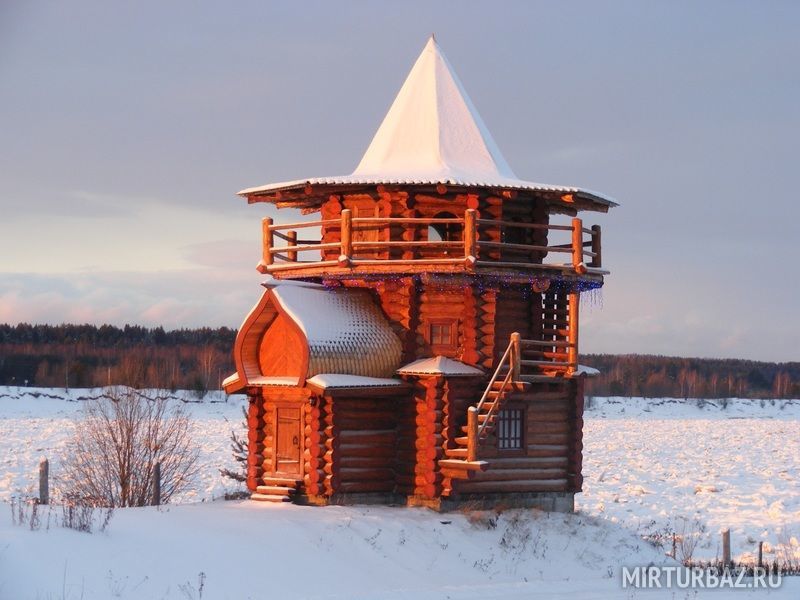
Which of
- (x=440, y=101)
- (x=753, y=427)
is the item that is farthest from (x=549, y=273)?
(x=753, y=427)

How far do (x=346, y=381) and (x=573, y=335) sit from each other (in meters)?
5.55

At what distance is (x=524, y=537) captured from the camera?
85.1 feet

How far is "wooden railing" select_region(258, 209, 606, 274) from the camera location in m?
26.5

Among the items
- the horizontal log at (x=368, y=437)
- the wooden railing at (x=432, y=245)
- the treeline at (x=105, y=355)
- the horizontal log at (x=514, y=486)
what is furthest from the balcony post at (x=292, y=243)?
the treeline at (x=105, y=355)

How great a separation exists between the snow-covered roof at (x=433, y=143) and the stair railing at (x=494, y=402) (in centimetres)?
355

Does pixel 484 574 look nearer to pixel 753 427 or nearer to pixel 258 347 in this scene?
pixel 258 347

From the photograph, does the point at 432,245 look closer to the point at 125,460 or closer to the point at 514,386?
the point at 514,386

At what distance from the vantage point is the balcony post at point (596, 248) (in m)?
28.6

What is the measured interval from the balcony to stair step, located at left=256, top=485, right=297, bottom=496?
481 centimetres

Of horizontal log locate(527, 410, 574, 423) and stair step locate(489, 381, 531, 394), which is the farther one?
horizontal log locate(527, 410, 574, 423)

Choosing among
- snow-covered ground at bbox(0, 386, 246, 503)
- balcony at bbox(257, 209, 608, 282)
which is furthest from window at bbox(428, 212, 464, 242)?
snow-covered ground at bbox(0, 386, 246, 503)

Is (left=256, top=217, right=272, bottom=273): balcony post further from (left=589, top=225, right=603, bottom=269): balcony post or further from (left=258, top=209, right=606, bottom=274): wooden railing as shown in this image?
(left=589, top=225, right=603, bottom=269): balcony post

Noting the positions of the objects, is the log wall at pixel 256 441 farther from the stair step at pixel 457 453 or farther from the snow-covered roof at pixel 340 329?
the stair step at pixel 457 453

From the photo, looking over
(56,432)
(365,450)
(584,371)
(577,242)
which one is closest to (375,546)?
(365,450)
